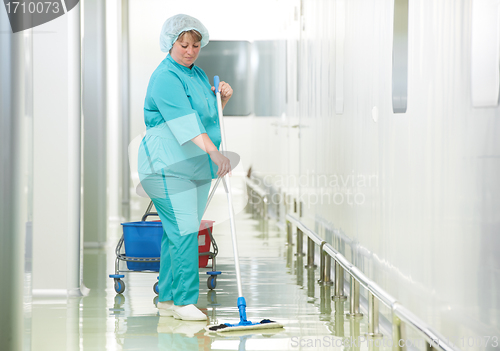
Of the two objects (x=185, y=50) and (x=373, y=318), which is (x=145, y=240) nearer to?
(x=185, y=50)

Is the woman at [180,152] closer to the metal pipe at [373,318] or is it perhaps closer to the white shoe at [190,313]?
the white shoe at [190,313]

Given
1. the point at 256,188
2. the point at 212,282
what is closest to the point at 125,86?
the point at 256,188

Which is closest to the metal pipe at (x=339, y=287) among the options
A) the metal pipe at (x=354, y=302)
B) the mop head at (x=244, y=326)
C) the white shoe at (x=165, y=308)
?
the metal pipe at (x=354, y=302)

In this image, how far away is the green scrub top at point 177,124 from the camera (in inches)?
117

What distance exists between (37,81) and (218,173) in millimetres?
1363

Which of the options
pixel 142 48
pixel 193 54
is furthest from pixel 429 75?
pixel 142 48

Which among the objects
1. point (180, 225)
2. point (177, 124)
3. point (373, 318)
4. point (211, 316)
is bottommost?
point (211, 316)

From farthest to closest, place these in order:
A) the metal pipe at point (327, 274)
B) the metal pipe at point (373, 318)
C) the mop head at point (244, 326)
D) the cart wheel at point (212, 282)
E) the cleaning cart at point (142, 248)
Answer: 1. the metal pipe at point (327, 274)
2. the cart wheel at point (212, 282)
3. the cleaning cart at point (142, 248)
4. the mop head at point (244, 326)
5. the metal pipe at point (373, 318)

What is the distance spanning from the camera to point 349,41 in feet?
10.8

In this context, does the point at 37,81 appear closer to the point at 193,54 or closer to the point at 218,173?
the point at 193,54

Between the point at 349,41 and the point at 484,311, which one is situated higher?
the point at 349,41

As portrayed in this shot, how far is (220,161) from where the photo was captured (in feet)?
9.66

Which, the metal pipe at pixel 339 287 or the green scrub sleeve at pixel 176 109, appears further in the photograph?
the metal pipe at pixel 339 287

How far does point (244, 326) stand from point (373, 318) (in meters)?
0.59
